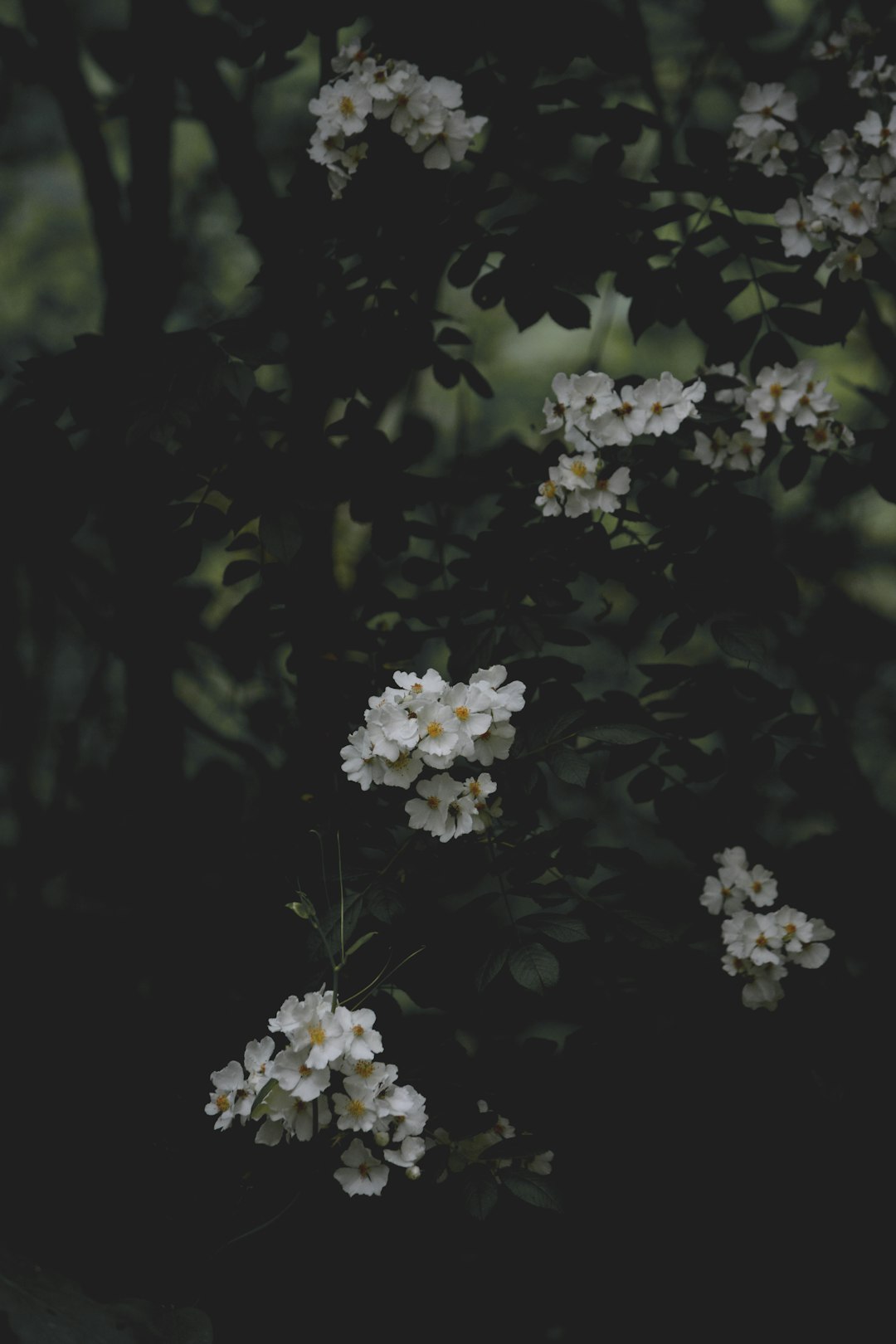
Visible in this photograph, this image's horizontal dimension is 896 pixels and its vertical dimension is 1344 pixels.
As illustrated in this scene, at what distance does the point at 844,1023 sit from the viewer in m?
1.66

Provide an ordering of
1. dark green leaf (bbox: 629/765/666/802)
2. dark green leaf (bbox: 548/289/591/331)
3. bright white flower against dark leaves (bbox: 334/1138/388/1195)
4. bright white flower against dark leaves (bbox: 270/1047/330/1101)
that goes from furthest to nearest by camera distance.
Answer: dark green leaf (bbox: 629/765/666/802) → dark green leaf (bbox: 548/289/591/331) → bright white flower against dark leaves (bbox: 334/1138/388/1195) → bright white flower against dark leaves (bbox: 270/1047/330/1101)

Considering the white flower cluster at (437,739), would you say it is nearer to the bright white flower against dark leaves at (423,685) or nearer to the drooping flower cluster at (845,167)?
the bright white flower against dark leaves at (423,685)

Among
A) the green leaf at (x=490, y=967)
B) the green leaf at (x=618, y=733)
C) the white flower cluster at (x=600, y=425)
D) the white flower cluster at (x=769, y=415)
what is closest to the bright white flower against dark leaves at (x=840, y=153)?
the white flower cluster at (x=769, y=415)

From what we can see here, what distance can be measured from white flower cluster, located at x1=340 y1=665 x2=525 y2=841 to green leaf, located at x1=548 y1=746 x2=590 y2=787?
0.30 ft

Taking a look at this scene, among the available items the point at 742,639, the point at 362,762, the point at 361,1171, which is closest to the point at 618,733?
the point at 742,639

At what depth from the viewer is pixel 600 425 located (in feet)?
4.96

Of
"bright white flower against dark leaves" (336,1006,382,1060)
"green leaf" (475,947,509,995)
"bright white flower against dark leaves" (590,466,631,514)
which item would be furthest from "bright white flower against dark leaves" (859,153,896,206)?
"bright white flower against dark leaves" (336,1006,382,1060)

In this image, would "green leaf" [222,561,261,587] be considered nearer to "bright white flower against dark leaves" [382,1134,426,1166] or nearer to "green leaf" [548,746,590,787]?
"green leaf" [548,746,590,787]

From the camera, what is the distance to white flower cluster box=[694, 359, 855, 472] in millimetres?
1610

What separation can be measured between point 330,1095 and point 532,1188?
0.29 m

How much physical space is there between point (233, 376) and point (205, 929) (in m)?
1.02

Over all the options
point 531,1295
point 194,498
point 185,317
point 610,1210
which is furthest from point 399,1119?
point 185,317

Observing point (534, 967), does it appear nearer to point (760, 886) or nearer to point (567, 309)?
point (760, 886)

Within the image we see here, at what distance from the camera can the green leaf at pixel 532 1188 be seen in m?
1.32
